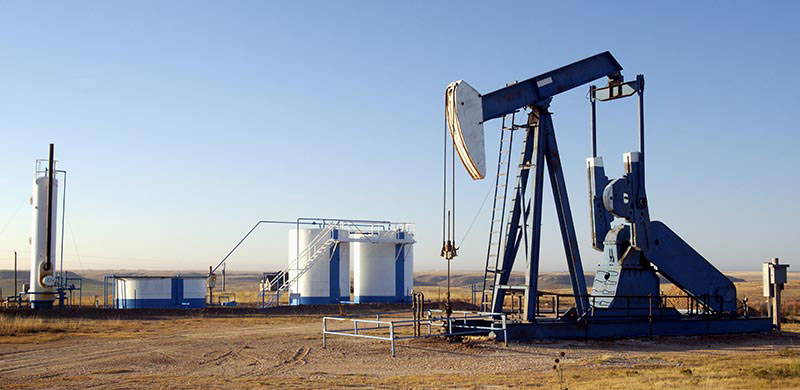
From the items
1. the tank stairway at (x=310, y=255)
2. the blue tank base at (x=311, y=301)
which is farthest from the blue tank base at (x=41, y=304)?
the blue tank base at (x=311, y=301)

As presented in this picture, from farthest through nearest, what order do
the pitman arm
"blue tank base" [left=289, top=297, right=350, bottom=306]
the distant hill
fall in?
1. the distant hill
2. "blue tank base" [left=289, top=297, right=350, bottom=306]
3. the pitman arm

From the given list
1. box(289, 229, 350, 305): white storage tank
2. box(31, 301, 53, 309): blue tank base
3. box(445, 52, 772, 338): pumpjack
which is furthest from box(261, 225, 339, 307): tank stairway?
box(445, 52, 772, 338): pumpjack

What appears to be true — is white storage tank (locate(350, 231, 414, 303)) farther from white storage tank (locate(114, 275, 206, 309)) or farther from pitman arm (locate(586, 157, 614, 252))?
pitman arm (locate(586, 157, 614, 252))

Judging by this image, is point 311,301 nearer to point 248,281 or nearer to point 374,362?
point 374,362

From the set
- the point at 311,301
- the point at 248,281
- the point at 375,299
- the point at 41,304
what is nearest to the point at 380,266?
the point at 375,299

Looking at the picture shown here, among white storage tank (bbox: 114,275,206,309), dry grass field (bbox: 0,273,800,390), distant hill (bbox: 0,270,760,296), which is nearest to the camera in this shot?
dry grass field (bbox: 0,273,800,390)

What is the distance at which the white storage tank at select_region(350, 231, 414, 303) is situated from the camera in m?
35.3

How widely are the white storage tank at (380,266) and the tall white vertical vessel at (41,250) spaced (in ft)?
37.9

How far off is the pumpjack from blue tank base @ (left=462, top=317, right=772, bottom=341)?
0.06 feet

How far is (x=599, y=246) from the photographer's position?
18.2m

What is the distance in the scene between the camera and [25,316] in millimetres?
26531

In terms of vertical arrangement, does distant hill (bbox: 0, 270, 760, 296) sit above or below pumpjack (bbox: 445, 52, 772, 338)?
below

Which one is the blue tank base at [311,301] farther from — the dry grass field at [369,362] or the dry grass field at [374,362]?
the dry grass field at [374,362]

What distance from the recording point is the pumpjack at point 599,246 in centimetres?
1636
